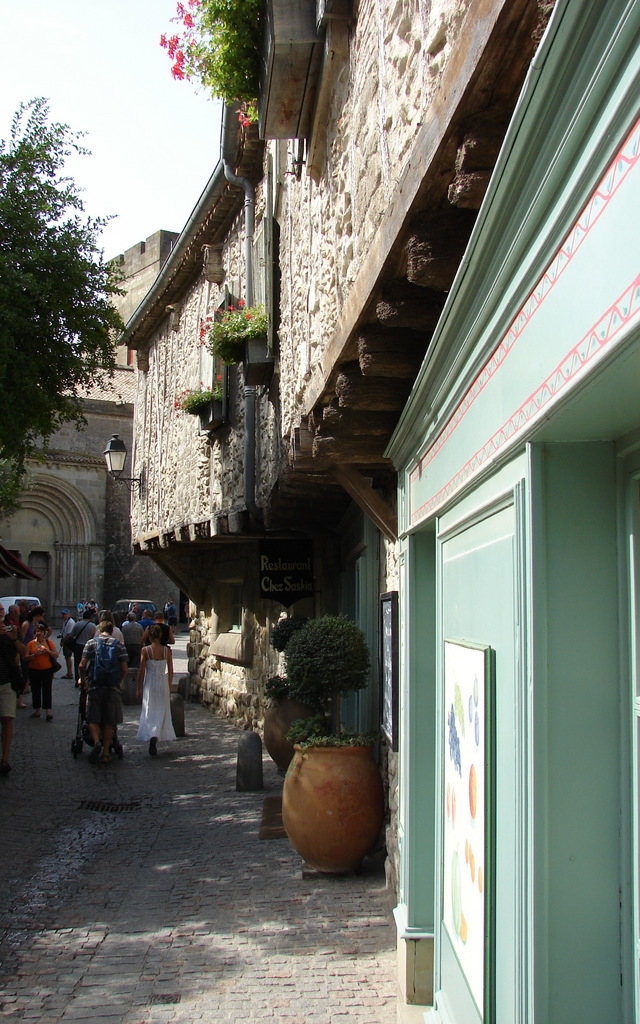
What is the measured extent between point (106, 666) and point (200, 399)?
3476mm

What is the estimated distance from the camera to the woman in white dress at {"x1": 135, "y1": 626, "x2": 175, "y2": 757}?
33.9 ft

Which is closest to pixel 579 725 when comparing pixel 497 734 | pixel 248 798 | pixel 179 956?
pixel 497 734

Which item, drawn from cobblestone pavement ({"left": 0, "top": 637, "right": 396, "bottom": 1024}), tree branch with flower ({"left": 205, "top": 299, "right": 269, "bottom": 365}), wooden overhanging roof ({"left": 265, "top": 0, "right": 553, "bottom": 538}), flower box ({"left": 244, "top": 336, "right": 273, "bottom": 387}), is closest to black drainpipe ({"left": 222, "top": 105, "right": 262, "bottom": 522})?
tree branch with flower ({"left": 205, "top": 299, "right": 269, "bottom": 365})

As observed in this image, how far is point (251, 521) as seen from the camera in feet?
31.5

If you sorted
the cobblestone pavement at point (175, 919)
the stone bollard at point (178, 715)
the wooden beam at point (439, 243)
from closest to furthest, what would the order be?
the wooden beam at point (439, 243) → the cobblestone pavement at point (175, 919) → the stone bollard at point (178, 715)

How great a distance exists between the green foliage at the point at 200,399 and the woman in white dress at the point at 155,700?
2968mm

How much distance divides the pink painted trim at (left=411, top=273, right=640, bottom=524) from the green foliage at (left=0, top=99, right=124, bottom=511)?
6643mm

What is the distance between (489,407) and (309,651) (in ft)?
13.6

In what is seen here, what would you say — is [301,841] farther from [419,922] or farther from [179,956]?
[419,922]

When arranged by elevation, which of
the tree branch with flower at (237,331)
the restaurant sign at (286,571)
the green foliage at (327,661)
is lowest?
the green foliage at (327,661)

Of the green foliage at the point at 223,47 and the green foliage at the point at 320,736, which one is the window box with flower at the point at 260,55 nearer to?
the green foliage at the point at 223,47

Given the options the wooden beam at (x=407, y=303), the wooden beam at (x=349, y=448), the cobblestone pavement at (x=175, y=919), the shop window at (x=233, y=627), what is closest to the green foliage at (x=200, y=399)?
the shop window at (x=233, y=627)

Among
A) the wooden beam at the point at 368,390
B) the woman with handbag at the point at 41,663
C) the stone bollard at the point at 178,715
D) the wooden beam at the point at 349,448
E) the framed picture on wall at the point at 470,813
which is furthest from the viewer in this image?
the woman with handbag at the point at 41,663

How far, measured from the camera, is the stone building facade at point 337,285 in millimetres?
2389
